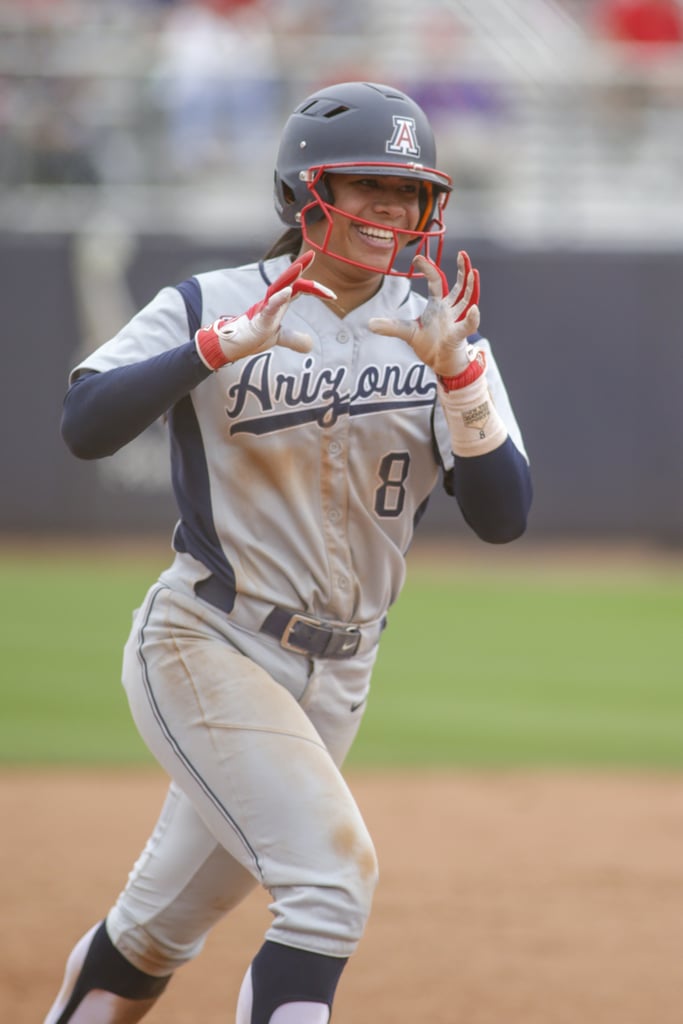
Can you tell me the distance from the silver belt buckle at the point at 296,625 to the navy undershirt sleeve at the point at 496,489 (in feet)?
1.24

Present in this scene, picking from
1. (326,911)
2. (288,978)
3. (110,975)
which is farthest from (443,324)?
Answer: (110,975)

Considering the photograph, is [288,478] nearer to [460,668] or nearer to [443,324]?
[443,324]

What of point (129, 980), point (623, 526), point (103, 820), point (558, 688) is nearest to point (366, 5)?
point (623, 526)

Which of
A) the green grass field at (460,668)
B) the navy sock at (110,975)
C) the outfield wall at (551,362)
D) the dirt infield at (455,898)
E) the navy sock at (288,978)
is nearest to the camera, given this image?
the navy sock at (288,978)

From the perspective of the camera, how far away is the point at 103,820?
6117 millimetres

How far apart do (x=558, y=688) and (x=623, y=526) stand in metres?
4.93

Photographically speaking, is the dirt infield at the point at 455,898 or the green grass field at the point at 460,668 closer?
the dirt infield at the point at 455,898

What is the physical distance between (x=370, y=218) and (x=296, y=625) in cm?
84

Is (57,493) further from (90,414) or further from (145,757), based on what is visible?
(90,414)

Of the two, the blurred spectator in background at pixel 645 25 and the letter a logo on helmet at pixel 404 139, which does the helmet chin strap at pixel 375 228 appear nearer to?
the letter a logo on helmet at pixel 404 139

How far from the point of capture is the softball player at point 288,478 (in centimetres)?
288

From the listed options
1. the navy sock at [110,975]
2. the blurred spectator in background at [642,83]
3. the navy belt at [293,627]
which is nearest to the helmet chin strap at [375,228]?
the navy belt at [293,627]

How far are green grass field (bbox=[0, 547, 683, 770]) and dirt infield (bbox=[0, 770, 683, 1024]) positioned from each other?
1.53 ft

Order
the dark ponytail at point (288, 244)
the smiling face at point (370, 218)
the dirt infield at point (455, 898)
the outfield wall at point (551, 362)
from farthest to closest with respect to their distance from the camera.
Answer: the outfield wall at point (551, 362)
the dirt infield at point (455, 898)
the dark ponytail at point (288, 244)
the smiling face at point (370, 218)
